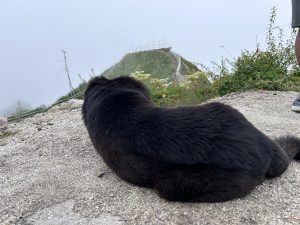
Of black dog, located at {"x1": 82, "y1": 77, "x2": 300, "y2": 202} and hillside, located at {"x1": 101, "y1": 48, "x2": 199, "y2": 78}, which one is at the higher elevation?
black dog, located at {"x1": 82, "y1": 77, "x2": 300, "y2": 202}

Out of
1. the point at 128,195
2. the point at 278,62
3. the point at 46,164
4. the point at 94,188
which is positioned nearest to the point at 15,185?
the point at 46,164

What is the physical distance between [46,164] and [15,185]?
→ 0.44 meters

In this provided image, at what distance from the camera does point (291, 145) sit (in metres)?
3.68

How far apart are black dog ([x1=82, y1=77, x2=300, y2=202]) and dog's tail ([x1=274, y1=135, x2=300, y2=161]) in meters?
0.38

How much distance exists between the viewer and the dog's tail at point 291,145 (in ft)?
11.9

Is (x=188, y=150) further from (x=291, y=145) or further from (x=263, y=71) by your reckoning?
(x=263, y=71)

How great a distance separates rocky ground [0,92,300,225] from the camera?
287cm

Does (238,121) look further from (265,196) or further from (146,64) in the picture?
(146,64)

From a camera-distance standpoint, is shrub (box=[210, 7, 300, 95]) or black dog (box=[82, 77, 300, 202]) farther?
shrub (box=[210, 7, 300, 95])

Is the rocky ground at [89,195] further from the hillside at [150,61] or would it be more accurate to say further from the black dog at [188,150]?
the hillside at [150,61]

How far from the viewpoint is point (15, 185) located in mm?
3666

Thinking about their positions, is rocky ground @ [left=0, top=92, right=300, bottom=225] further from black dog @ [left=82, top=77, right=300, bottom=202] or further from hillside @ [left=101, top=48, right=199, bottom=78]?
hillside @ [left=101, top=48, right=199, bottom=78]

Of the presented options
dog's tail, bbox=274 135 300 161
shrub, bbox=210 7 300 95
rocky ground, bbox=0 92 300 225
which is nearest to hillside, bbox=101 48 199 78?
shrub, bbox=210 7 300 95

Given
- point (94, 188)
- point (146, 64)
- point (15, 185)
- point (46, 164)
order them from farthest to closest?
point (146, 64) < point (46, 164) < point (15, 185) < point (94, 188)
